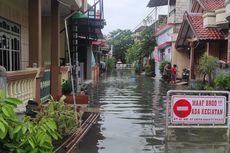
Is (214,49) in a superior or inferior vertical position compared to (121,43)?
inferior

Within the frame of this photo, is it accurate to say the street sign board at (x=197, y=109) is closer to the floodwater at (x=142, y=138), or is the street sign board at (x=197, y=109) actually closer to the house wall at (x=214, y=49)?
the floodwater at (x=142, y=138)

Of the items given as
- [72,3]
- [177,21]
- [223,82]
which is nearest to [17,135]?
[72,3]

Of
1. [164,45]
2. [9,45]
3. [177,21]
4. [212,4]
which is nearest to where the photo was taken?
[9,45]

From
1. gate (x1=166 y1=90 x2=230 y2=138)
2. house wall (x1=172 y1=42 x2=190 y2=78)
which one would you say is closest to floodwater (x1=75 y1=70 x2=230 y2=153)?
gate (x1=166 y1=90 x2=230 y2=138)

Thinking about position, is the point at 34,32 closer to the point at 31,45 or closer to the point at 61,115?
the point at 31,45

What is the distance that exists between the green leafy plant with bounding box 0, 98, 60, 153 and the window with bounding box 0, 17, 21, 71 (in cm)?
1018

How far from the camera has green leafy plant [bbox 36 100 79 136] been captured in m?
7.92

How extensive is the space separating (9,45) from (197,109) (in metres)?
8.09

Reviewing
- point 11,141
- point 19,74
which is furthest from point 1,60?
point 11,141

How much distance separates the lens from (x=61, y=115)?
7.98 metres

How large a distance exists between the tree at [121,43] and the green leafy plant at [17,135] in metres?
91.7

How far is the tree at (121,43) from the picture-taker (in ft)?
323

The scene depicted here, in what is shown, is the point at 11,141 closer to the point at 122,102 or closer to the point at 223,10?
the point at 122,102

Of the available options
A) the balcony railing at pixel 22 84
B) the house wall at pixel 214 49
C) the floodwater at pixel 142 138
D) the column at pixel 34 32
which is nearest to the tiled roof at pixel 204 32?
the house wall at pixel 214 49
